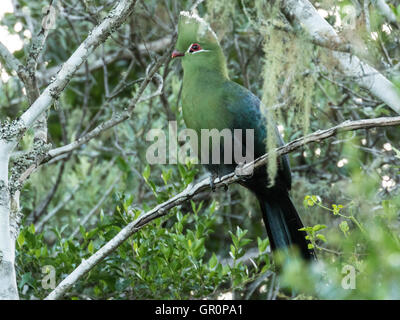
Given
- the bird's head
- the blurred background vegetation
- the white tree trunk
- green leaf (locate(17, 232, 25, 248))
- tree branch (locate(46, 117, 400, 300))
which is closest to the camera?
the white tree trunk

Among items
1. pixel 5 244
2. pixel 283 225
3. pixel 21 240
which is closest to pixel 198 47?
pixel 283 225

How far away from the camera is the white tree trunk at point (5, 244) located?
183 centimetres

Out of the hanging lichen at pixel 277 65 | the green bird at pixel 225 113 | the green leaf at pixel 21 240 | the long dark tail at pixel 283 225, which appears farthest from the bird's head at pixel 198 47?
the green leaf at pixel 21 240

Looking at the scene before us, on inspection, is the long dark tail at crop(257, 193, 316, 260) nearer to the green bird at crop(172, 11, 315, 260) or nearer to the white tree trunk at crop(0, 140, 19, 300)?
the green bird at crop(172, 11, 315, 260)

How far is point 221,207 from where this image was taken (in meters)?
4.06

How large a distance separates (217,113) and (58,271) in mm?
1147

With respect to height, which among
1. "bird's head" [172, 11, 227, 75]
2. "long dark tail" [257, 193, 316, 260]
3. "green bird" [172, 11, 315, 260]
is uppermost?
"bird's head" [172, 11, 227, 75]

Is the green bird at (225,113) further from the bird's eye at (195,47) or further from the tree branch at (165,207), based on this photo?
the tree branch at (165,207)

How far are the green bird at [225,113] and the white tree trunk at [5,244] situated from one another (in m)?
1.22

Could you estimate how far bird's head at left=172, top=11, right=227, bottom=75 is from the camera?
3025mm

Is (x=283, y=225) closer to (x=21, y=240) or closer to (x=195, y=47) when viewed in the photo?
(x=195, y=47)

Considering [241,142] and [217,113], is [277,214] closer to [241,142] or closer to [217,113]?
[241,142]

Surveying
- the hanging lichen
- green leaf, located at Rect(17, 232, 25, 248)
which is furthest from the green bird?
green leaf, located at Rect(17, 232, 25, 248)
